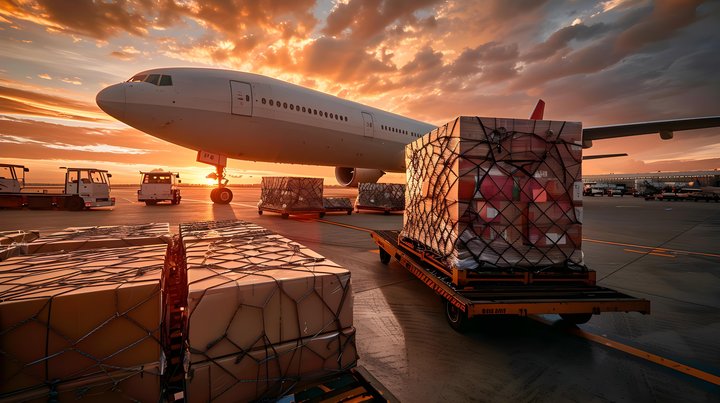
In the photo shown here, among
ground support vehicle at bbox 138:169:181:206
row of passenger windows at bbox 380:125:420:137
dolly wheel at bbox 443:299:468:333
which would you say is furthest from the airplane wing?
ground support vehicle at bbox 138:169:181:206

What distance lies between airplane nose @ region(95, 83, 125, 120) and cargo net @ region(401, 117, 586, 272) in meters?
11.7

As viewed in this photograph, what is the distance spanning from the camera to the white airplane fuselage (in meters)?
10.6

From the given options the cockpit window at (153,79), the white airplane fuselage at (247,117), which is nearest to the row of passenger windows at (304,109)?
the white airplane fuselage at (247,117)

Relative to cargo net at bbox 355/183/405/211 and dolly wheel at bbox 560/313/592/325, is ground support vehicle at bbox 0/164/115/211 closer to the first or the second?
cargo net at bbox 355/183/405/211

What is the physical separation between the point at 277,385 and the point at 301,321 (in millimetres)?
464

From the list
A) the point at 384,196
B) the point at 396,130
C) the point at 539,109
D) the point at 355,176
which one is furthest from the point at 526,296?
the point at 539,109

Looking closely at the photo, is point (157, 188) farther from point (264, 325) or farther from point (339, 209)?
point (264, 325)

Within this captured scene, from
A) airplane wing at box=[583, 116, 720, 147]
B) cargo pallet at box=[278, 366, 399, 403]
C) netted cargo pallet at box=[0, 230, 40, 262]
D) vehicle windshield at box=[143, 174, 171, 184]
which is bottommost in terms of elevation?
cargo pallet at box=[278, 366, 399, 403]

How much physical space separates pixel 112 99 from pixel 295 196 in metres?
7.51

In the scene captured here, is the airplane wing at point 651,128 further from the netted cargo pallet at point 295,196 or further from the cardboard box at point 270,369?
the cardboard box at point 270,369

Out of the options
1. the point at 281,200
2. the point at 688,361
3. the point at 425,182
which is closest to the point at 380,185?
the point at 281,200

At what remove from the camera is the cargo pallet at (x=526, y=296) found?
3.08 meters

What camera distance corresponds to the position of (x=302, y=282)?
7.59ft

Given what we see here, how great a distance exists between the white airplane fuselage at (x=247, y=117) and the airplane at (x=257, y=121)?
0.10ft
